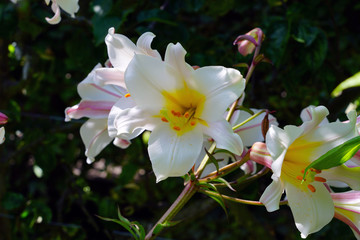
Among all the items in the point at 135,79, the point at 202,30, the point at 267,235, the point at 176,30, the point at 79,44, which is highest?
the point at 135,79

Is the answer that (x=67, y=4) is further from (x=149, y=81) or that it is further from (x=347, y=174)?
(x=347, y=174)

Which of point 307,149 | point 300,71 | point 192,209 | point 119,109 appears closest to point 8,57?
point 192,209

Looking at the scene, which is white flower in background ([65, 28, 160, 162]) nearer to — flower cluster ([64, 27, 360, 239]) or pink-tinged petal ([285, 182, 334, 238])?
flower cluster ([64, 27, 360, 239])

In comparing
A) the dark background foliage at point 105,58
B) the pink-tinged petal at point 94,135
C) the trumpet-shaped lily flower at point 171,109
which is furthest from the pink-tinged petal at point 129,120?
the dark background foliage at point 105,58

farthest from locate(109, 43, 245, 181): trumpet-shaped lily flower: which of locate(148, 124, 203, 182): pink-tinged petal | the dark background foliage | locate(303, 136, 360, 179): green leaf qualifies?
the dark background foliage

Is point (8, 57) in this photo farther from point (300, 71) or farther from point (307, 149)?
point (307, 149)

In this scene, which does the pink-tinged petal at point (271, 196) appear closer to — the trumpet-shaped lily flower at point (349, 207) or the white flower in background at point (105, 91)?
the trumpet-shaped lily flower at point (349, 207)

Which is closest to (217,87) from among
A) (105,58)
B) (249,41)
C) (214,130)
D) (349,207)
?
(214,130)

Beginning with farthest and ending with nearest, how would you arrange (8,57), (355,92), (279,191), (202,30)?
1. (202,30)
2. (8,57)
3. (355,92)
4. (279,191)
